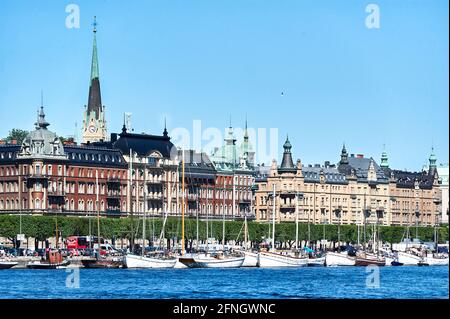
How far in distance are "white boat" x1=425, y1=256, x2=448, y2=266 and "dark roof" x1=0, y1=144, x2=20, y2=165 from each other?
1294 inches

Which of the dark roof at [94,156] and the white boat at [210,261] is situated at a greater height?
the dark roof at [94,156]

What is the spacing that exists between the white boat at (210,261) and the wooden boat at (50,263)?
5772mm

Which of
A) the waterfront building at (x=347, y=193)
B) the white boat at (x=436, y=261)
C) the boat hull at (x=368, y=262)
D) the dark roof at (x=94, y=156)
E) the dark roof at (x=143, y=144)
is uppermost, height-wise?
the dark roof at (x=143, y=144)

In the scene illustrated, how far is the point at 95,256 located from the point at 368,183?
74456 millimetres

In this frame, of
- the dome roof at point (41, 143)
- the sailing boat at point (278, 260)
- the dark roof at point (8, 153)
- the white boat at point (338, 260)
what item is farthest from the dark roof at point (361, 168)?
the sailing boat at point (278, 260)

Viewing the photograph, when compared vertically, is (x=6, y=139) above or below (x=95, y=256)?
above

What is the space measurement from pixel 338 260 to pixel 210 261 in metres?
11.9

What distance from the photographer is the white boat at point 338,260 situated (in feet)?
252

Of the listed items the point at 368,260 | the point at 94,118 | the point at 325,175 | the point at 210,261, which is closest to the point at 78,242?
the point at 210,261

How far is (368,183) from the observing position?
139750 mm

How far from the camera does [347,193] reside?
138 metres

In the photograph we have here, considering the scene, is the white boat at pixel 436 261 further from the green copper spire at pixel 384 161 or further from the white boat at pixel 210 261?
the green copper spire at pixel 384 161

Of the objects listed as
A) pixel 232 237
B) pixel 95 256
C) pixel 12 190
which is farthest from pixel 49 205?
pixel 95 256
